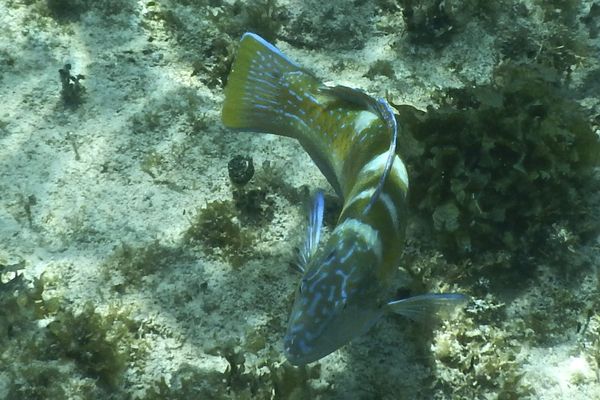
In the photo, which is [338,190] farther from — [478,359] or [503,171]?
[478,359]

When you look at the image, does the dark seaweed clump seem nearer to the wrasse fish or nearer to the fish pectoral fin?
the wrasse fish

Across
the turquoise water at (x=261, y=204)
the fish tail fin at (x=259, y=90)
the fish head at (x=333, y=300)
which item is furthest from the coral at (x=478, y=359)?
the fish tail fin at (x=259, y=90)

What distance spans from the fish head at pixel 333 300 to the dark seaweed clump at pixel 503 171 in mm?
1624

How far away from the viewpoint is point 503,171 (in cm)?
475

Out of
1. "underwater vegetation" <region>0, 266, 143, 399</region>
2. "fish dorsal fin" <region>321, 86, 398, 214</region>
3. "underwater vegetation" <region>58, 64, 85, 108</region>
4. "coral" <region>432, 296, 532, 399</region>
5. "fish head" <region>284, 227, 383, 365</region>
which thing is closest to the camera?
"fish head" <region>284, 227, 383, 365</region>

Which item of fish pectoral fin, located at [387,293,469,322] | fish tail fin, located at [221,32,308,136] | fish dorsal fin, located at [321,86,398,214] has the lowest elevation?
fish pectoral fin, located at [387,293,469,322]

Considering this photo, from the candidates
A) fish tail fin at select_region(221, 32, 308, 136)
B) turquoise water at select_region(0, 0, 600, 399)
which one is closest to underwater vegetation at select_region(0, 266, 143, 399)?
turquoise water at select_region(0, 0, 600, 399)

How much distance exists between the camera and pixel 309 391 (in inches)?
149

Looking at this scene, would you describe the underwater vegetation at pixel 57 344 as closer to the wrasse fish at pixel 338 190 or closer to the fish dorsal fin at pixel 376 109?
the wrasse fish at pixel 338 190

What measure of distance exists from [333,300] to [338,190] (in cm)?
149

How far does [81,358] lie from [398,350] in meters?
2.34

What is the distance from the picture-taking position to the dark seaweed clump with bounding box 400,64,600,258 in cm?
461

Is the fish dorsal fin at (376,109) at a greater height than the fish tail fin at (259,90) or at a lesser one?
greater

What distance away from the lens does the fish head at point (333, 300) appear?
9.72 ft
